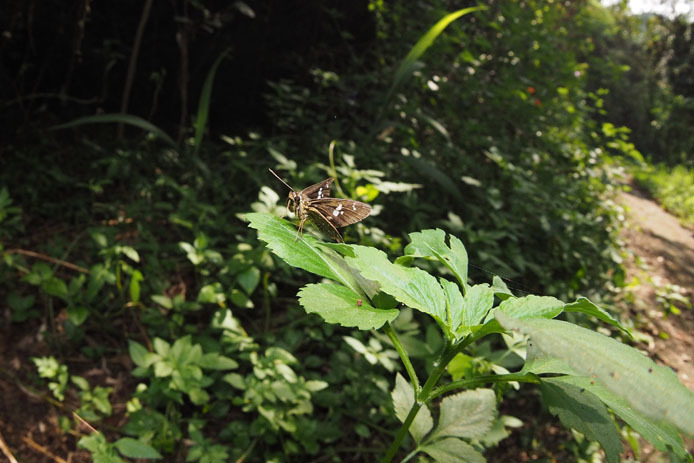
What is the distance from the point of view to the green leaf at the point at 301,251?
62cm

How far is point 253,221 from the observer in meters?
0.68

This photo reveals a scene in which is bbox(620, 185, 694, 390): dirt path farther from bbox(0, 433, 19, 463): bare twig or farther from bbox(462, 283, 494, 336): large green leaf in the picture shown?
bbox(0, 433, 19, 463): bare twig

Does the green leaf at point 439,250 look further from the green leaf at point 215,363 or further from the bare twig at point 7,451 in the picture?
the bare twig at point 7,451

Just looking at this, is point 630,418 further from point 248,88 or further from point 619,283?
point 248,88

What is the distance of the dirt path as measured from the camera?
3.75 m

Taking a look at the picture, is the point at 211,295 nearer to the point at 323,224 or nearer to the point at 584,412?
the point at 323,224

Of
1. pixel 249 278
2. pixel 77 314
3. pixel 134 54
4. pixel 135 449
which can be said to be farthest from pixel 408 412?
pixel 134 54

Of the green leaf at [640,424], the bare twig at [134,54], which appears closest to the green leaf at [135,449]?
the green leaf at [640,424]

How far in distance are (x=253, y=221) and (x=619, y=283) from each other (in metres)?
3.42

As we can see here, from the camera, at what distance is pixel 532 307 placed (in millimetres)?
580

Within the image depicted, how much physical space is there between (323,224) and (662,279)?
5373 millimetres

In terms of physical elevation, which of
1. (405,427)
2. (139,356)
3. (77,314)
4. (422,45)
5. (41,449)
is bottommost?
(41,449)

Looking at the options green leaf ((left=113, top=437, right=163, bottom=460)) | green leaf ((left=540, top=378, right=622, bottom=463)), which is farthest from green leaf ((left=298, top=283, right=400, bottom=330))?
green leaf ((left=113, top=437, right=163, bottom=460))

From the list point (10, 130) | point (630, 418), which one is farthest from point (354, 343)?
point (10, 130)
